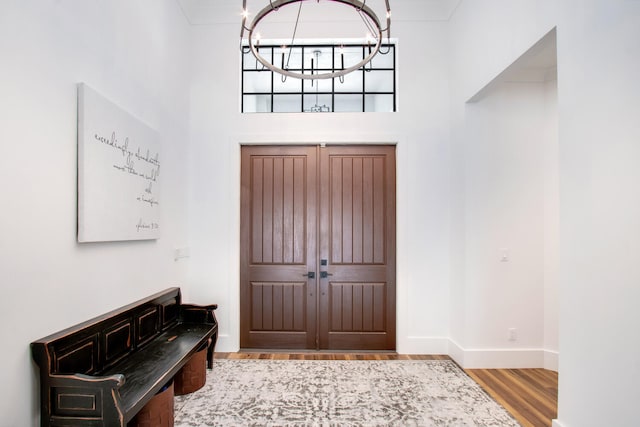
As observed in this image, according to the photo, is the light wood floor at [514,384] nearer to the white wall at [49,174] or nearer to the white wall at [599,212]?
the white wall at [599,212]

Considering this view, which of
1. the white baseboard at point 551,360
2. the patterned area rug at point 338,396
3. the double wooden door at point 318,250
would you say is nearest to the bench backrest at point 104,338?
the patterned area rug at point 338,396

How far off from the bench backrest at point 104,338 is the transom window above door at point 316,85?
7.91 ft

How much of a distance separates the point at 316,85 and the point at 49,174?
9.68ft

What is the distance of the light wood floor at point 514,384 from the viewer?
8.45 feet

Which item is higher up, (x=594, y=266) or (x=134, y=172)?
(x=134, y=172)

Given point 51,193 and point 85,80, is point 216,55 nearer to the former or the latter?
point 85,80

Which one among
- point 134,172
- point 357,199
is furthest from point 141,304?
point 357,199

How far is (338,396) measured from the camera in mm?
2789

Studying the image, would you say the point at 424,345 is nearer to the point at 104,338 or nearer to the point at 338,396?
the point at 338,396

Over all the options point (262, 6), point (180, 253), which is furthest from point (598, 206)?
point (262, 6)

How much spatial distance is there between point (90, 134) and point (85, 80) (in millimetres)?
337

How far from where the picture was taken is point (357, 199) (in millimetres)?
3912

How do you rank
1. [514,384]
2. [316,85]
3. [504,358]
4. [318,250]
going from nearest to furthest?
[514,384] → [504,358] → [318,250] → [316,85]

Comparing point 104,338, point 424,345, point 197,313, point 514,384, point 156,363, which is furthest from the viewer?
point 424,345
